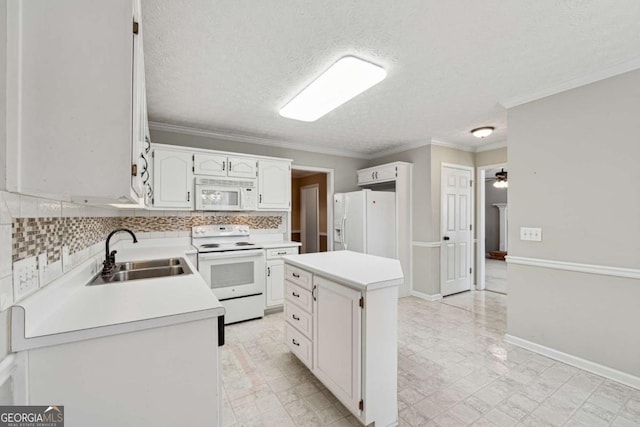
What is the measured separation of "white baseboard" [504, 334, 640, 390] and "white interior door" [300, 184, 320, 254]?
4074 millimetres

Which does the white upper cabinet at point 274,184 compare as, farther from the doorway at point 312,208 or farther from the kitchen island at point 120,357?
the kitchen island at point 120,357

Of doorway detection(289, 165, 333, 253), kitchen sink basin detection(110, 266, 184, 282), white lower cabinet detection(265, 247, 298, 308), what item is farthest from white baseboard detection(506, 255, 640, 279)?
kitchen sink basin detection(110, 266, 184, 282)

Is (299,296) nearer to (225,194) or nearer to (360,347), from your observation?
(360,347)

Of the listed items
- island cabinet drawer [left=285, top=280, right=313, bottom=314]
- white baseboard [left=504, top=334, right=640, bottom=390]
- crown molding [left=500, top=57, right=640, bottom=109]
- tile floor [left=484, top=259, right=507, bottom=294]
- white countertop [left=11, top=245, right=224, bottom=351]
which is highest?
crown molding [left=500, top=57, right=640, bottom=109]

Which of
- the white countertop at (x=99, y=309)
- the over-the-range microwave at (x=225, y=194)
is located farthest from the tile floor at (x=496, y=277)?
the white countertop at (x=99, y=309)

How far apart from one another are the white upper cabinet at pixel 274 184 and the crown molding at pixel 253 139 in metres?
0.45

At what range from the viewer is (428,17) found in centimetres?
163

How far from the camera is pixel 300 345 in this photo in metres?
2.25

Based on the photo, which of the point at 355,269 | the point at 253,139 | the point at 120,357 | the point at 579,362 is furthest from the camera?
the point at 253,139

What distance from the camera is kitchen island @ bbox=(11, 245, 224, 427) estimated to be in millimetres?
935

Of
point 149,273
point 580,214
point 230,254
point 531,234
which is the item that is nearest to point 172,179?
point 230,254

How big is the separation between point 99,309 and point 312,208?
5389mm

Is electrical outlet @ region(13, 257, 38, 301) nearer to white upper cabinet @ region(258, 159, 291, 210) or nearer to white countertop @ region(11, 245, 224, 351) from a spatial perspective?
white countertop @ region(11, 245, 224, 351)

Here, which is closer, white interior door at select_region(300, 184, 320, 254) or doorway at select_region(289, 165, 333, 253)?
doorway at select_region(289, 165, 333, 253)
